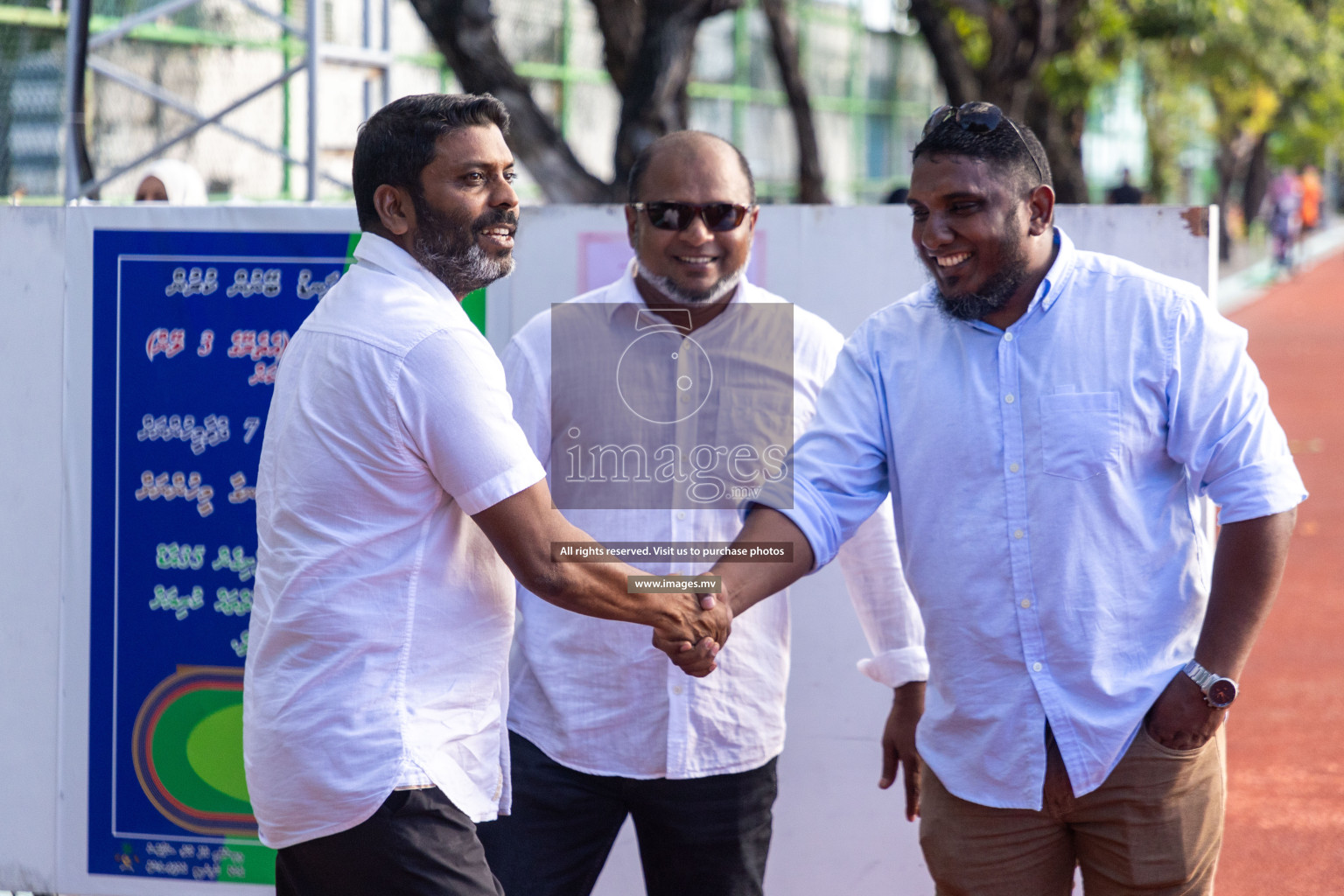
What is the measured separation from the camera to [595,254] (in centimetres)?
362

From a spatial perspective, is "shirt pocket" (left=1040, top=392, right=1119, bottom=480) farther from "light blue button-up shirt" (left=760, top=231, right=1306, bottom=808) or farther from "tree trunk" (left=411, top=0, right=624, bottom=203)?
"tree trunk" (left=411, top=0, right=624, bottom=203)

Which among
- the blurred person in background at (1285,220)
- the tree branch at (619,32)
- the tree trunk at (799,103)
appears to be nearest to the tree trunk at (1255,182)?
the blurred person in background at (1285,220)

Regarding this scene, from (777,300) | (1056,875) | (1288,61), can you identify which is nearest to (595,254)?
(777,300)

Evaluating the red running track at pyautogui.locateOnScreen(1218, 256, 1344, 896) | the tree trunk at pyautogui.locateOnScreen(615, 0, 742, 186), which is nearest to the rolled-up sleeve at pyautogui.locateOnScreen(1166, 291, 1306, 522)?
the red running track at pyautogui.locateOnScreen(1218, 256, 1344, 896)

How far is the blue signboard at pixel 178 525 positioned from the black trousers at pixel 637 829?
1011 millimetres

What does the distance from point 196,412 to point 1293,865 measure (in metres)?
3.65

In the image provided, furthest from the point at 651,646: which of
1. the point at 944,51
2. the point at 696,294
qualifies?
the point at 944,51

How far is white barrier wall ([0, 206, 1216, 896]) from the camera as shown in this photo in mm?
3574

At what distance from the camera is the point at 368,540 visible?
221 centimetres

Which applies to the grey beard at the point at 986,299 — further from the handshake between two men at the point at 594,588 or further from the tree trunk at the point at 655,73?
the tree trunk at the point at 655,73

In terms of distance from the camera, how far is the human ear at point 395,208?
2.33 meters

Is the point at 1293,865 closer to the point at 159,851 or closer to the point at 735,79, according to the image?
the point at 159,851

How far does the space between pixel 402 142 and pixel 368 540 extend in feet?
2.12

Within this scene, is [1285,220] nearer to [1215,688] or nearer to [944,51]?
[944,51]
